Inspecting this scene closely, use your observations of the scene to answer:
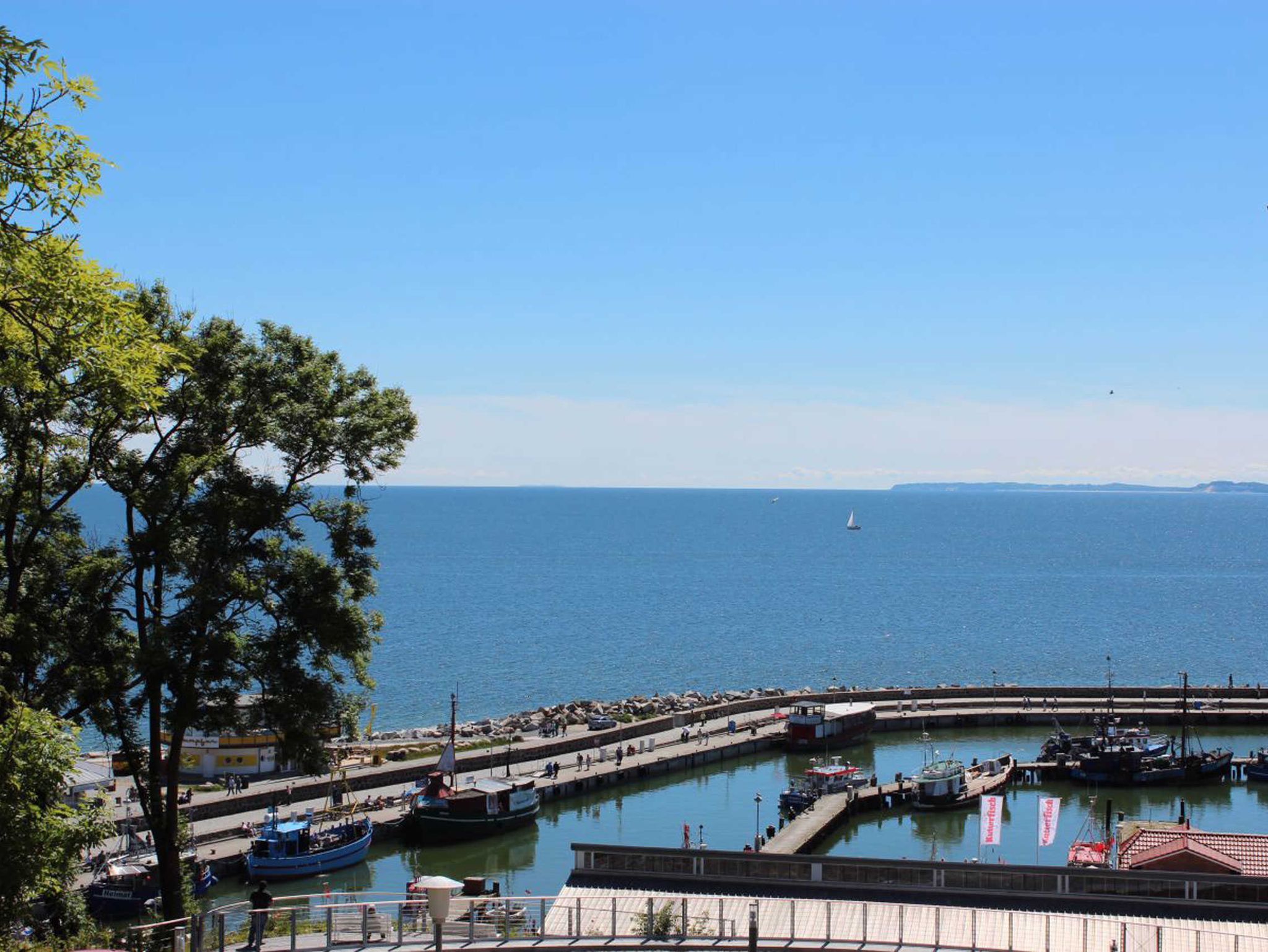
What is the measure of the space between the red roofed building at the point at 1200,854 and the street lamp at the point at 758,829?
14.8 metres

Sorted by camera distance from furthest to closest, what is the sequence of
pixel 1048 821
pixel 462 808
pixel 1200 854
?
1. pixel 462 808
2. pixel 1048 821
3. pixel 1200 854

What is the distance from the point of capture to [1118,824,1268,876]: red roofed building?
31.0m

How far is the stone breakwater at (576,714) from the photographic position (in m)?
71.7

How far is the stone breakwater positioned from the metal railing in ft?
143

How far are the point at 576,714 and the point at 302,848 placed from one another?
1319 inches

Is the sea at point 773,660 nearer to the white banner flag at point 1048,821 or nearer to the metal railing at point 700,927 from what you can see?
the white banner flag at point 1048,821

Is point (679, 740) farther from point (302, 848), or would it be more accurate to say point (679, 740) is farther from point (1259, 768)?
point (1259, 768)

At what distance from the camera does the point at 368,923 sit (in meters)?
23.3

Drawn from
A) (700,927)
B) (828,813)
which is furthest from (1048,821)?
(700,927)

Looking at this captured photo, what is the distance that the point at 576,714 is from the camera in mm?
77750

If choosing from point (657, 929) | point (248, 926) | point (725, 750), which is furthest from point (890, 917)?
point (725, 750)

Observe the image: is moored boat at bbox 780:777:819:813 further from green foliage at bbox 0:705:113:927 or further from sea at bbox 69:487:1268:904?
green foliage at bbox 0:705:113:927

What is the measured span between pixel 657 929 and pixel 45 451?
14.3 metres

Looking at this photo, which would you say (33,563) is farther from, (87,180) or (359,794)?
(359,794)
